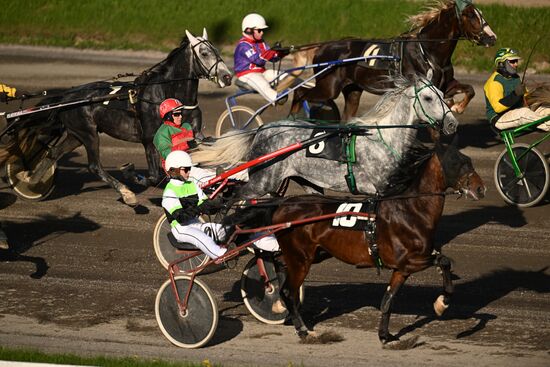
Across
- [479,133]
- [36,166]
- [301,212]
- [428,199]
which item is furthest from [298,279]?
[479,133]

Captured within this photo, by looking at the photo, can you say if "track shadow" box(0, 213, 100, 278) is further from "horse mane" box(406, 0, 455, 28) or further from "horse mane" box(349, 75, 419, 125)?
"horse mane" box(406, 0, 455, 28)

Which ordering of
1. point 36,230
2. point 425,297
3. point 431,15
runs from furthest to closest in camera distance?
point 431,15, point 36,230, point 425,297

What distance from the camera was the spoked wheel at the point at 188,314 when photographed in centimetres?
995

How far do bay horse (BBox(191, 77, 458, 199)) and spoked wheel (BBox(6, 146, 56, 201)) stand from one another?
3943 mm

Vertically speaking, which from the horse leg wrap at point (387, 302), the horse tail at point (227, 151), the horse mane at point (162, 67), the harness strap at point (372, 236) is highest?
the horse mane at point (162, 67)

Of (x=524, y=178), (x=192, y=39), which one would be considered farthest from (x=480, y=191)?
(x=192, y=39)

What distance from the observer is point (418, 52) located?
50.9 feet

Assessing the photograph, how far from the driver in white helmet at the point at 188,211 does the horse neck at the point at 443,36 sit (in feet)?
20.1

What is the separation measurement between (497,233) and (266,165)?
133 inches

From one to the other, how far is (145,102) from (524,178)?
4.98 meters

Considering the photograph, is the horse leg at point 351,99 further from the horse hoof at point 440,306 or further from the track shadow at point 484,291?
the horse hoof at point 440,306

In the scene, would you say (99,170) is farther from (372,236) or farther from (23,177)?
(372,236)

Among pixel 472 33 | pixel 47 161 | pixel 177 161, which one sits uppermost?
Result: pixel 472 33

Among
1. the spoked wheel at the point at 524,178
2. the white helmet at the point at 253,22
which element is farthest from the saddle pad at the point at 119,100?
the spoked wheel at the point at 524,178
